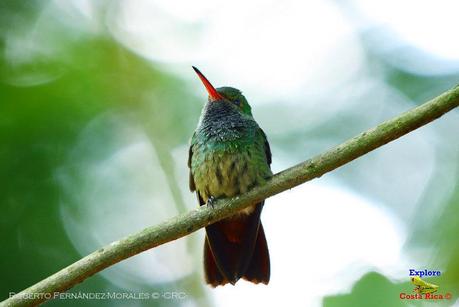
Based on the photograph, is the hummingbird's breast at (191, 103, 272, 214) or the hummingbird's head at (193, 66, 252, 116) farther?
the hummingbird's head at (193, 66, 252, 116)

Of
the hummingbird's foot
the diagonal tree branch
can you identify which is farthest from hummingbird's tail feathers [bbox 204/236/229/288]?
the diagonal tree branch

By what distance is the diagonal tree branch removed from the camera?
368cm

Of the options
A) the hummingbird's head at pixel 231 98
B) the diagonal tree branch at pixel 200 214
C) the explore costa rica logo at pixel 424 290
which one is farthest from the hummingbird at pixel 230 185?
the explore costa rica logo at pixel 424 290

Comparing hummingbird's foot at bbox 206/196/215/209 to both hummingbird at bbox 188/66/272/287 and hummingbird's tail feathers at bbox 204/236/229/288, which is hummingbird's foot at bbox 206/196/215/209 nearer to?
hummingbird at bbox 188/66/272/287

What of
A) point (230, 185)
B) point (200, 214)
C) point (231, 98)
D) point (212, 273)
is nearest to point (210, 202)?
point (230, 185)

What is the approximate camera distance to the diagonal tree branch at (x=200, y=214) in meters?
3.68

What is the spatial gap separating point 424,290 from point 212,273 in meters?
1.78

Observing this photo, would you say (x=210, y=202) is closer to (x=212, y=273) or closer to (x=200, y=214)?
(x=200, y=214)

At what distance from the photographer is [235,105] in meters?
5.95

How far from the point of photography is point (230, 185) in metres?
4.87

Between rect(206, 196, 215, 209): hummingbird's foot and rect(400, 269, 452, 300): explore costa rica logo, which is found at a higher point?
rect(206, 196, 215, 209): hummingbird's foot

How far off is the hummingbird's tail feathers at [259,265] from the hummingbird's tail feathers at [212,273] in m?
0.19

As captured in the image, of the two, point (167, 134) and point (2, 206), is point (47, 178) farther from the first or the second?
point (167, 134)

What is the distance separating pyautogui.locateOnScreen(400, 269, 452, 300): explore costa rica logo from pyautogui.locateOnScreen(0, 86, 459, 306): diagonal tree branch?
3.24ft
